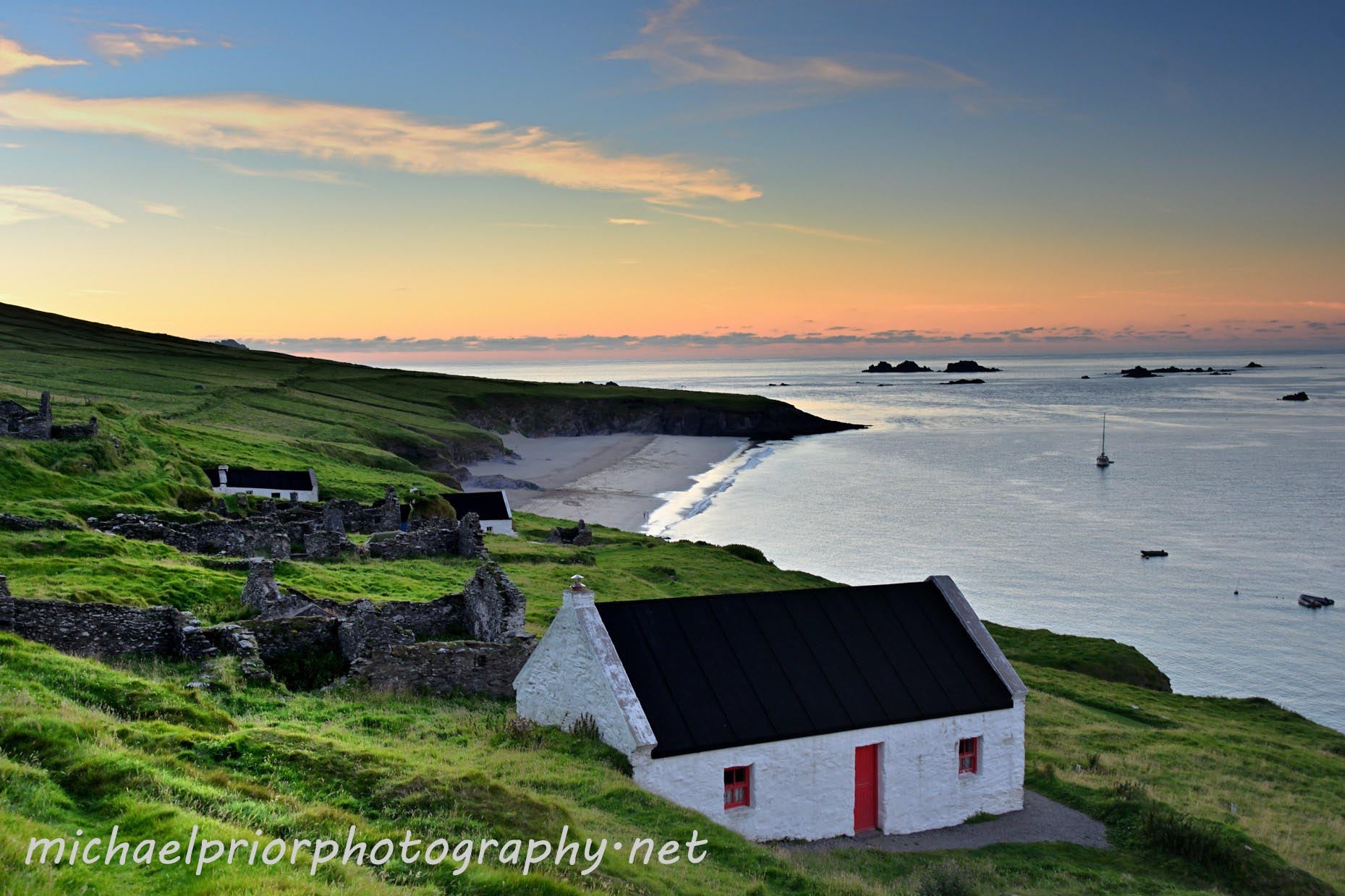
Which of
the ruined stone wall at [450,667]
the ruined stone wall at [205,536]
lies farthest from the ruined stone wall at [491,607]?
the ruined stone wall at [205,536]

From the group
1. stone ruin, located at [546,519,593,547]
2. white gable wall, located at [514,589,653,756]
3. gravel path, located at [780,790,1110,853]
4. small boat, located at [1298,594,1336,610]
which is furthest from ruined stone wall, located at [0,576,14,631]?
small boat, located at [1298,594,1336,610]

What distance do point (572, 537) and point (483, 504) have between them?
25.4 ft

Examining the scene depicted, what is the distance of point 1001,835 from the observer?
821 inches

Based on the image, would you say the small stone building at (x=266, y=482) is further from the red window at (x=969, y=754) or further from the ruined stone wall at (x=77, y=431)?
the red window at (x=969, y=754)

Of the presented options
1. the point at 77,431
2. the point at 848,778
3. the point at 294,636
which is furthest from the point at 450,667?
the point at 77,431

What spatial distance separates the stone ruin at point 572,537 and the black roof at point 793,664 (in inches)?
1549

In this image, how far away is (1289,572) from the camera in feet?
229

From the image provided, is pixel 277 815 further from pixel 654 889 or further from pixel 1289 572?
pixel 1289 572

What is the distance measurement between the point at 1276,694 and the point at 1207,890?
113 ft

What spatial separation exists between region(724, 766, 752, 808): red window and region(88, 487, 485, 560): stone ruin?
20524mm

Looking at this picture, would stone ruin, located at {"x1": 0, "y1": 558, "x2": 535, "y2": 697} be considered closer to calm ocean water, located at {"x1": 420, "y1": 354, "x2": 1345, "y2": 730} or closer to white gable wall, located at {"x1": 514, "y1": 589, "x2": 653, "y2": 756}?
white gable wall, located at {"x1": 514, "y1": 589, "x2": 653, "y2": 756}

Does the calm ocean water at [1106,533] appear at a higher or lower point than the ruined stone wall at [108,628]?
lower

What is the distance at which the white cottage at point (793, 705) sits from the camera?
19281mm

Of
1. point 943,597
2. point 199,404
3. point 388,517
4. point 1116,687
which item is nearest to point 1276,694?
point 1116,687
